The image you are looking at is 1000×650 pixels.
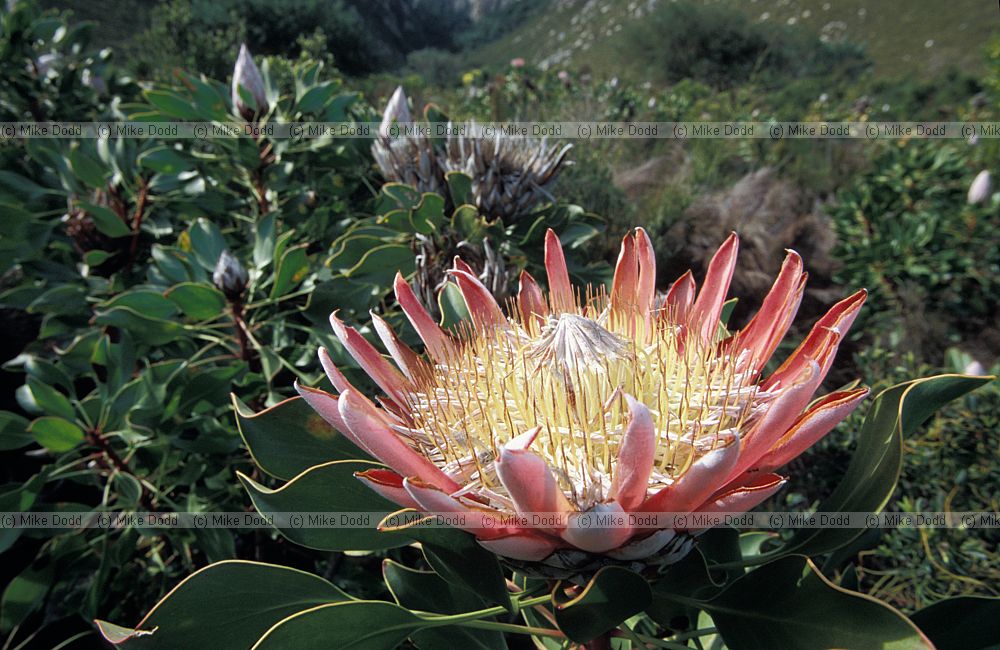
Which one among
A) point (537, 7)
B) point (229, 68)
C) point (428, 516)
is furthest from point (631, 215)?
point (537, 7)

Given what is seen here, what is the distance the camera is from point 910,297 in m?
3.67

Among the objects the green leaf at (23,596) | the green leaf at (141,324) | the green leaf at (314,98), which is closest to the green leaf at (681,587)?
the green leaf at (141,324)

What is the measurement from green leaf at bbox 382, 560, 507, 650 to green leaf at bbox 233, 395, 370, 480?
176mm

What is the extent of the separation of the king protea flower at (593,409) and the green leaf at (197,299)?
611mm

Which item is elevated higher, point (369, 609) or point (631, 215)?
point (369, 609)

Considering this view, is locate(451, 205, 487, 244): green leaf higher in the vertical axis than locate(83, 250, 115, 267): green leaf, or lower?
higher

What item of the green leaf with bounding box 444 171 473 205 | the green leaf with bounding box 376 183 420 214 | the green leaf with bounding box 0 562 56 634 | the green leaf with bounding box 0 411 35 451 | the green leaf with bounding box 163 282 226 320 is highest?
the green leaf with bounding box 444 171 473 205

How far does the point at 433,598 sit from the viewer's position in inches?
31.5

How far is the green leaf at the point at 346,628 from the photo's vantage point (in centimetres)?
57

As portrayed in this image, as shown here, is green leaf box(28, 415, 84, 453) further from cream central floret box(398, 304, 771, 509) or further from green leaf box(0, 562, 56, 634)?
cream central floret box(398, 304, 771, 509)

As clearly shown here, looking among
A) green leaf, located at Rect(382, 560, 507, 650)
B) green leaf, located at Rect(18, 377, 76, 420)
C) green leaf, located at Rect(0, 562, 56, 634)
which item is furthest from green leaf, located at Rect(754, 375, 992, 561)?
green leaf, located at Rect(0, 562, 56, 634)

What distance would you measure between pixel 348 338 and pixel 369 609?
12.9 inches

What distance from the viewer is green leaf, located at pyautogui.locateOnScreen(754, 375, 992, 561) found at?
628mm

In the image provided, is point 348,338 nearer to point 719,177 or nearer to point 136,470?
point 136,470
